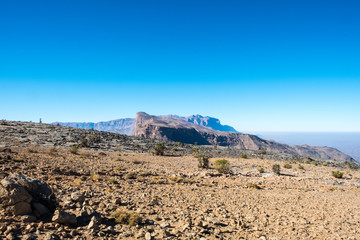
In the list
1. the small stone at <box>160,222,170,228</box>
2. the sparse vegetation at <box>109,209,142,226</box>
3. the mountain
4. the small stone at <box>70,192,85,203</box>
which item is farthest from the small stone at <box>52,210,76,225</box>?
the mountain

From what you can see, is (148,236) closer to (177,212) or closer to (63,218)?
(63,218)

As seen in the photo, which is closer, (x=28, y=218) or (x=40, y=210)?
(x=28, y=218)

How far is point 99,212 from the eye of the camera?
687cm

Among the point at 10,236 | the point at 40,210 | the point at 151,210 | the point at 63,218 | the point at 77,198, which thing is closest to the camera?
the point at 10,236

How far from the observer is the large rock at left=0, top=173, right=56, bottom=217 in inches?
217

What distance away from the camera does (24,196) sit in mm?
5672

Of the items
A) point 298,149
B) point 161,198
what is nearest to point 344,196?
point 161,198

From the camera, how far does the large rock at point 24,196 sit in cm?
552

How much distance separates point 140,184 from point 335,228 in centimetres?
873

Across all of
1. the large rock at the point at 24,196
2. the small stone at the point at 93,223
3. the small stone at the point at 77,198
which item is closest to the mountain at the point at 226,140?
the small stone at the point at 77,198

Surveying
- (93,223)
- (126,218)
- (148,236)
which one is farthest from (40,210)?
(148,236)

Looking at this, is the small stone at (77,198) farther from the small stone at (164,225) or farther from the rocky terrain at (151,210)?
the small stone at (164,225)

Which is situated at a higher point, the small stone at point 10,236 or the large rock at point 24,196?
the large rock at point 24,196

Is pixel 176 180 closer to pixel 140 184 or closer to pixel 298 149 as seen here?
pixel 140 184
